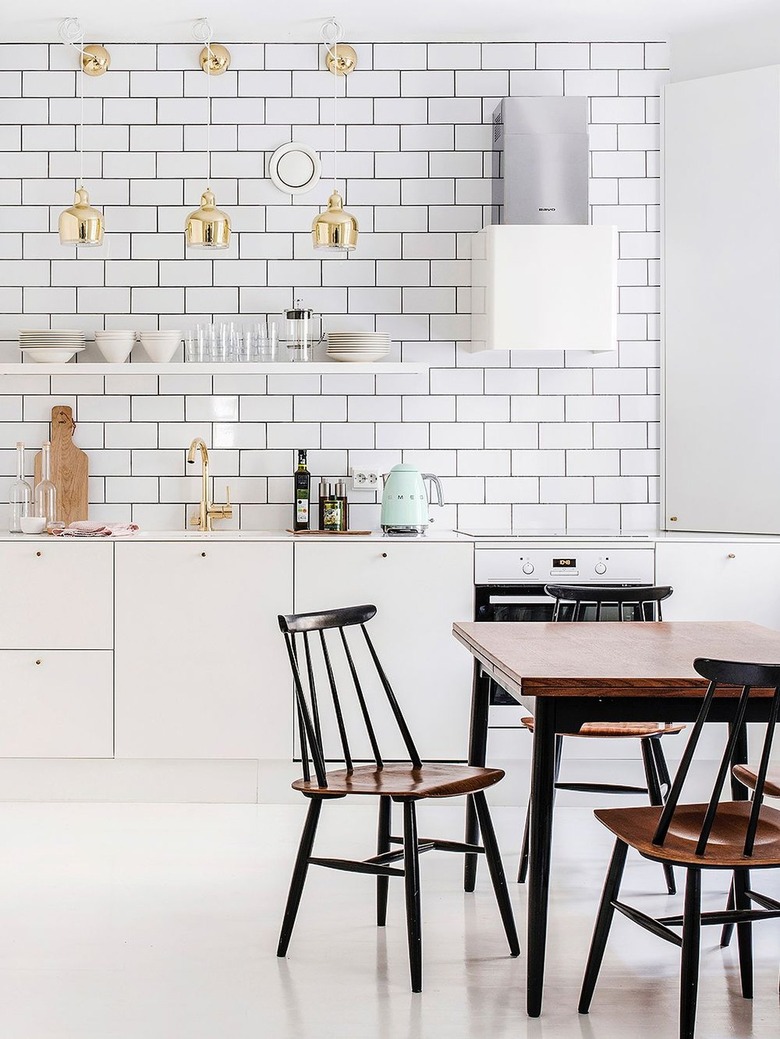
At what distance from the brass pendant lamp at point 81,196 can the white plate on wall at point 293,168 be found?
772 millimetres

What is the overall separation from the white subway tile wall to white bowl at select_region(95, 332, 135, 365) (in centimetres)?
13

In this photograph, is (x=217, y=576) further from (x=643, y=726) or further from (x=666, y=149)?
(x=666, y=149)

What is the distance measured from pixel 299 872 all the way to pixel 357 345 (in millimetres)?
2394

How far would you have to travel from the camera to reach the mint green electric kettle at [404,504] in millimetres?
4391

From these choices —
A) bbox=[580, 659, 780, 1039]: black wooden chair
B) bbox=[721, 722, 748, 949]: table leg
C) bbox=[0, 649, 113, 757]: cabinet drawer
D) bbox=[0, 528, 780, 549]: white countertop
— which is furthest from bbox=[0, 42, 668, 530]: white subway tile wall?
bbox=[580, 659, 780, 1039]: black wooden chair

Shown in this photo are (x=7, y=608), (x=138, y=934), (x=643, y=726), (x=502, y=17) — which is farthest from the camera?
(x=502, y=17)

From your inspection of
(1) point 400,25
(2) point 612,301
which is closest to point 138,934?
(2) point 612,301

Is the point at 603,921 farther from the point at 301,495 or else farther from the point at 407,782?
the point at 301,495

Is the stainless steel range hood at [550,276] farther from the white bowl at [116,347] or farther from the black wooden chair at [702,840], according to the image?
the black wooden chair at [702,840]

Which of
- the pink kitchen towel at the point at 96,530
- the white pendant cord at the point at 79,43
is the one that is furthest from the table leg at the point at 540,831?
the white pendant cord at the point at 79,43

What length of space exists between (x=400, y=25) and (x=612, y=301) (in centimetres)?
149

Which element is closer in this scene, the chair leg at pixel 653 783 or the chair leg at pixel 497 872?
the chair leg at pixel 497 872

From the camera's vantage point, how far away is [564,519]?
4.81 meters

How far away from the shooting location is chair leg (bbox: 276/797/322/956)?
2.73 meters
